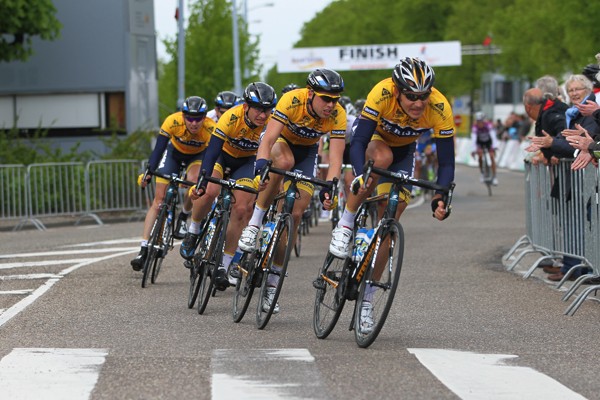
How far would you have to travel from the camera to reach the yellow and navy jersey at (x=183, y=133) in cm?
1420

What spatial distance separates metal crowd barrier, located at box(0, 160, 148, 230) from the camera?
2388cm

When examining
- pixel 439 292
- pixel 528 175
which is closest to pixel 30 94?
pixel 528 175

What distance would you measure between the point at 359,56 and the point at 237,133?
65.9m

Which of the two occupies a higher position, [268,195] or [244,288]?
[268,195]

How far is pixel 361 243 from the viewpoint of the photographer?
367 inches

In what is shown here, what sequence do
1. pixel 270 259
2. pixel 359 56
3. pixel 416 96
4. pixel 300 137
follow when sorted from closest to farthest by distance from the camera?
pixel 416 96 → pixel 270 259 → pixel 300 137 → pixel 359 56

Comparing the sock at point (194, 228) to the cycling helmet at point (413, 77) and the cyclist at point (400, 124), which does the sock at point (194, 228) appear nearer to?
the cyclist at point (400, 124)

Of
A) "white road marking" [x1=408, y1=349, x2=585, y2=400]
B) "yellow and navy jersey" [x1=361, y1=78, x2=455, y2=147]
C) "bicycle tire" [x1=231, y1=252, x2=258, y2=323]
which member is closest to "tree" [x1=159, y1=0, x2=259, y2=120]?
"bicycle tire" [x1=231, y1=252, x2=258, y2=323]

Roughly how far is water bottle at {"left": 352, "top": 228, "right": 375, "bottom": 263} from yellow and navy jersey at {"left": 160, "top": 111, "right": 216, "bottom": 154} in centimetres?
505

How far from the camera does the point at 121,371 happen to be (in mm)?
8047

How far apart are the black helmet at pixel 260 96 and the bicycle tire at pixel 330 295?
7.64 feet

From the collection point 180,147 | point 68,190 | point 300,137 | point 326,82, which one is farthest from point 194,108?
point 68,190

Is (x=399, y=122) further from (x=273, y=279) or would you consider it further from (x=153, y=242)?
(x=153, y=242)

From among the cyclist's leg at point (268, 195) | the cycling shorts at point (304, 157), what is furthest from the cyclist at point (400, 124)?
the cycling shorts at point (304, 157)
